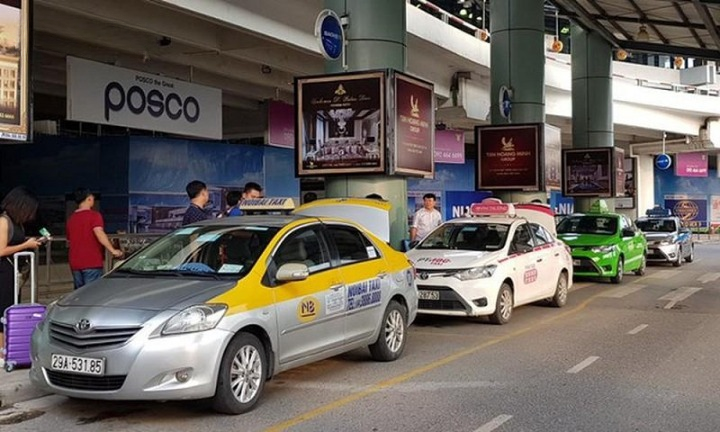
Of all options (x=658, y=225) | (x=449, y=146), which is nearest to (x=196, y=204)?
(x=449, y=146)

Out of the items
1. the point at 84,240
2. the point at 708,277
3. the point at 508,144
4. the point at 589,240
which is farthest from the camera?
the point at 508,144

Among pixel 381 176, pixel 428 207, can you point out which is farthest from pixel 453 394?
pixel 428 207

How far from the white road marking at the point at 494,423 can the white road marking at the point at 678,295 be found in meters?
8.23

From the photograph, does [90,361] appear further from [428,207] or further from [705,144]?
[705,144]

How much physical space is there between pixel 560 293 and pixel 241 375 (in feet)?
27.3

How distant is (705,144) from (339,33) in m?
36.5

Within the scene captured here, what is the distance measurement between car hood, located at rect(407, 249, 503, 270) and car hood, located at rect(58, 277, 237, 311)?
4.87 metres

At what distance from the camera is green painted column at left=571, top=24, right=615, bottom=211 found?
27.7 meters

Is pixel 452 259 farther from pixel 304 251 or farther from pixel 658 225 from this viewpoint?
pixel 658 225

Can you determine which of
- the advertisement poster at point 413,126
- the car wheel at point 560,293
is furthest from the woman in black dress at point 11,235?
the car wheel at point 560,293

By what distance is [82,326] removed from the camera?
568 centimetres

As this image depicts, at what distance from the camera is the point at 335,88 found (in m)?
12.2

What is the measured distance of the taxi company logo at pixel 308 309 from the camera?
666 centimetres

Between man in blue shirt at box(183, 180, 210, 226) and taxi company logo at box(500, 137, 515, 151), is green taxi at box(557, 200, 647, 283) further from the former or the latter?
man in blue shirt at box(183, 180, 210, 226)
